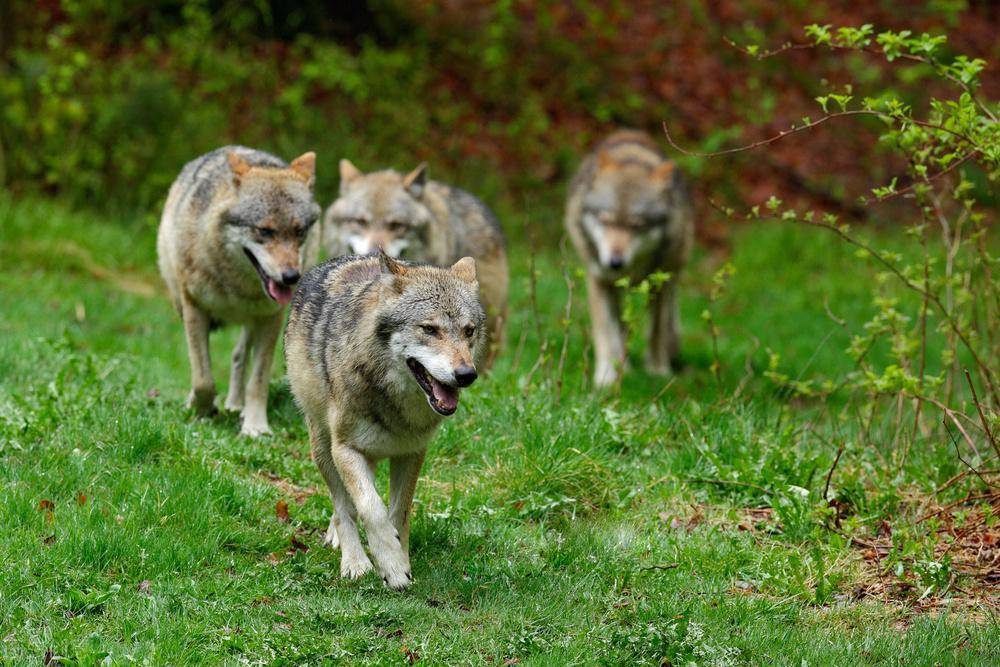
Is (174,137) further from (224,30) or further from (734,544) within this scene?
(734,544)

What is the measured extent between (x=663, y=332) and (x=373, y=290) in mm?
6531

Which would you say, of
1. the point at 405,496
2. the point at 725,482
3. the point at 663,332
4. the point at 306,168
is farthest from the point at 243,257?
the point at 663,332

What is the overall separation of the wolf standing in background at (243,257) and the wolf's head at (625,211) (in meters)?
3.98

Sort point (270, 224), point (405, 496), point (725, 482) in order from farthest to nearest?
1. point (270, 224)
2. point (725, 482)
3. point (405, 496)

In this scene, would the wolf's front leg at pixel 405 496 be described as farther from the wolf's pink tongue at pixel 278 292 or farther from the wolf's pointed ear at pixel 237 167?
the wolf's pointed ear at pixel 237 167

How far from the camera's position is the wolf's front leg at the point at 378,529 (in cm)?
511

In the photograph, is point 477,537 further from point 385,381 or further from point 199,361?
point 199,361

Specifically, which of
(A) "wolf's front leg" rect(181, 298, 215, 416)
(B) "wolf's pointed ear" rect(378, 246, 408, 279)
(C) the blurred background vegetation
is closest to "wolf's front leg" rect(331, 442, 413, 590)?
(B) "wolf's pointed ear" rect(378, 246, 408, 279)

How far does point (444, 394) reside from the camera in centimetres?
502

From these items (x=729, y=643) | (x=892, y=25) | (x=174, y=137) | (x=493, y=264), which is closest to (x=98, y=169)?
(x=174, y=137)

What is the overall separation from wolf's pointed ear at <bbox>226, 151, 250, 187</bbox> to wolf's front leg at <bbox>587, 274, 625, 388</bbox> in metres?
4.49

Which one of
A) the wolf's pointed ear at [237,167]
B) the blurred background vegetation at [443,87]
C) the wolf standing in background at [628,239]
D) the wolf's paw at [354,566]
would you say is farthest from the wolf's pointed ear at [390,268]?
the blurred background vegetation at [443,87]

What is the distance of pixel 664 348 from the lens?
11.6m

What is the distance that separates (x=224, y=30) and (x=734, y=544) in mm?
13040
